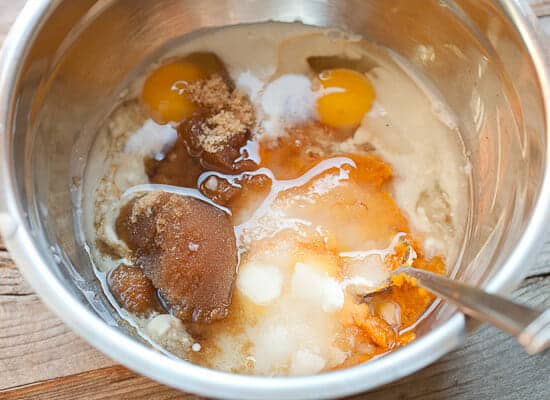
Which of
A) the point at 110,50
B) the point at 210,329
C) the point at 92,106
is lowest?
the point at 210,329

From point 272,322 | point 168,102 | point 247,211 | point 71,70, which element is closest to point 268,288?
point 272,322

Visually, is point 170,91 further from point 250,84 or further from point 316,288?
point 316,288

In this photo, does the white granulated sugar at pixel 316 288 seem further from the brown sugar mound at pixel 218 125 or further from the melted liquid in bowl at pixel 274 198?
the brown sugar mound at pixel 218 125

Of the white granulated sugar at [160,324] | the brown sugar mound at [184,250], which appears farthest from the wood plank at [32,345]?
the brown sugar mound at [184,250]

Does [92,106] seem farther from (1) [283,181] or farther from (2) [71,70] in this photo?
(1) [283,181]

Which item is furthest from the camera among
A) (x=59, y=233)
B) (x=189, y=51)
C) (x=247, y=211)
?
(x=189, y=51)
